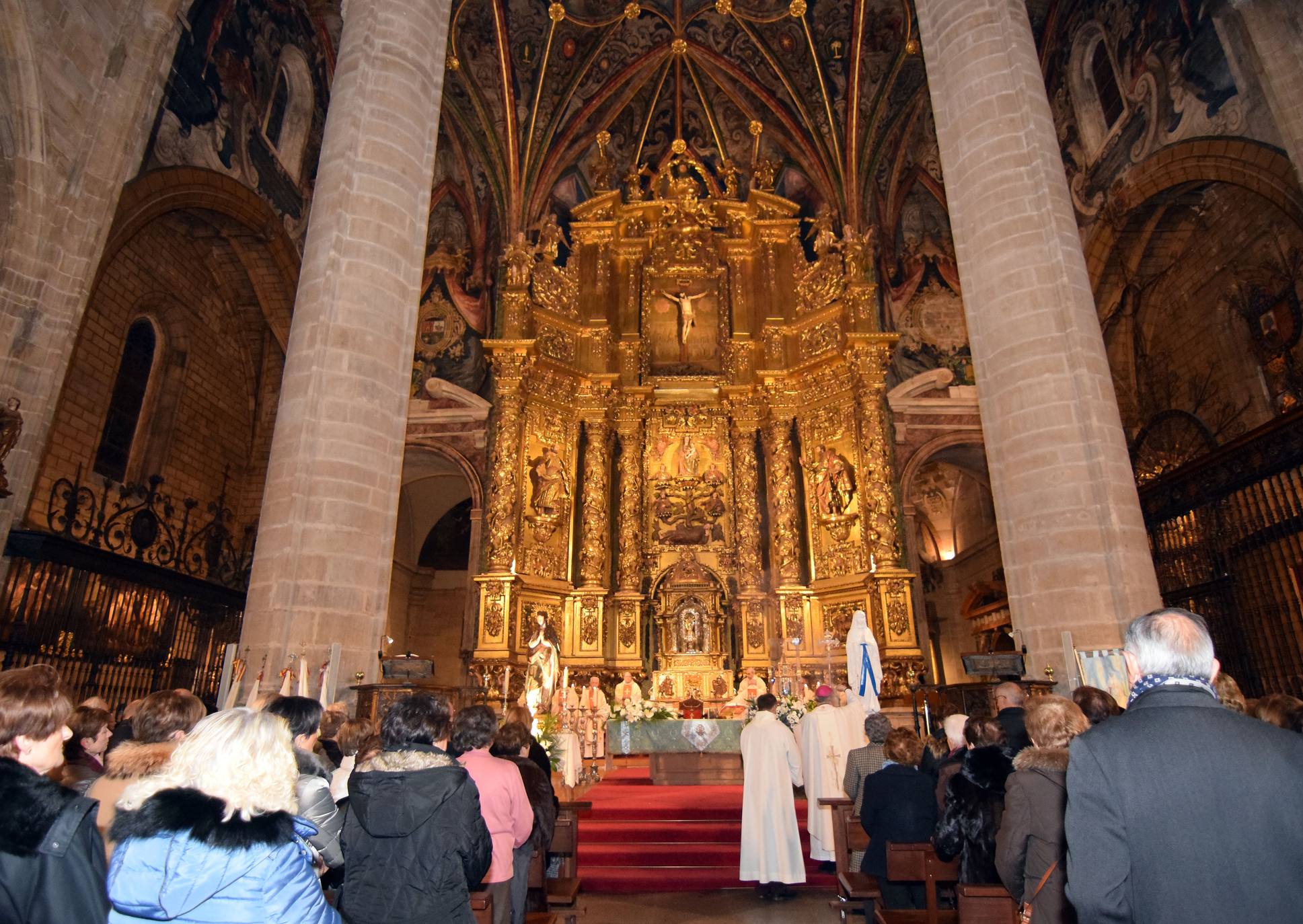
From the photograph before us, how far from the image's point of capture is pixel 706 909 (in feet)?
18.8

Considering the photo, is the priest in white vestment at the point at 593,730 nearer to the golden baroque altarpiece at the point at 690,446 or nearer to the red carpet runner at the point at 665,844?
the red carpet runner at the point at 665,844

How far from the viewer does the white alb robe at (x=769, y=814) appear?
594cm

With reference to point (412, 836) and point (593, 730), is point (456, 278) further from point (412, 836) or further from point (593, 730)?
point (412, 836)

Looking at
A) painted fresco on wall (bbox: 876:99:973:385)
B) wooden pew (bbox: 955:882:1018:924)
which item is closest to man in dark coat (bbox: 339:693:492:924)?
wooden pew (bbox: 955:882:1018:924)

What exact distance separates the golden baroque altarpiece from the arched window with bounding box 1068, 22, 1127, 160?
4.15 m

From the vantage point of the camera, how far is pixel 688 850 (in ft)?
22.4

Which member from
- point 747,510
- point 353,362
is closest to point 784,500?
point 747,510

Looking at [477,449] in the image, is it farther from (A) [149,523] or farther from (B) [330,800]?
(B) [330,800]

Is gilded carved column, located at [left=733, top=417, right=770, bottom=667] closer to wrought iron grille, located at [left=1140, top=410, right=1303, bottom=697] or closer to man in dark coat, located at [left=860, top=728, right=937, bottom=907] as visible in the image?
wrought iron grille, located at [left=1140, top=410, right=1303, bottom=697]

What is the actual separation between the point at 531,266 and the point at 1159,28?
35.5ft

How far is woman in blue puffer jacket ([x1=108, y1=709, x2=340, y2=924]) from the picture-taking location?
176 cm

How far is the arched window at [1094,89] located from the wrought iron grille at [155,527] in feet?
48.9

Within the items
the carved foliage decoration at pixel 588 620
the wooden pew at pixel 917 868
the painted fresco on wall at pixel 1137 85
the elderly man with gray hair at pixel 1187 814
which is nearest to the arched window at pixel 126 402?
the carved foliage decoration at pixel 588 620

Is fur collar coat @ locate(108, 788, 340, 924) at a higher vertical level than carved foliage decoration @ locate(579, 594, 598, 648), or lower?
lower
